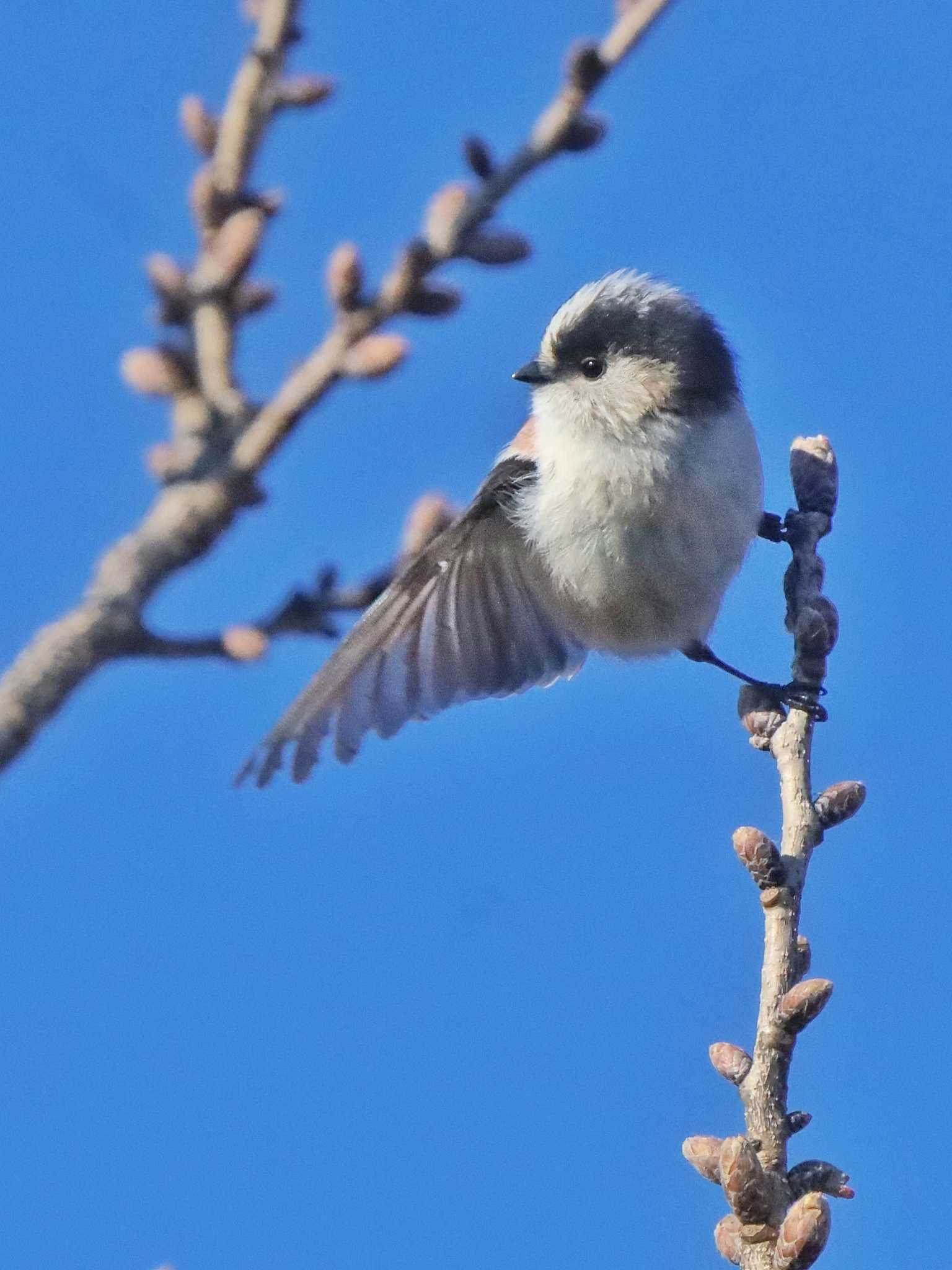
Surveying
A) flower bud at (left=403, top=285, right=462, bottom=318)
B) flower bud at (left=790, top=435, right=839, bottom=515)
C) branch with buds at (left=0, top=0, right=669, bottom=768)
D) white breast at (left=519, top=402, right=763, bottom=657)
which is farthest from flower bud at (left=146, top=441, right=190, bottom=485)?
white breast at (left=519, top=402, right=763, bottom=657)

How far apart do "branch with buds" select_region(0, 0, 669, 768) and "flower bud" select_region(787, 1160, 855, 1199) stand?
86 centimetres

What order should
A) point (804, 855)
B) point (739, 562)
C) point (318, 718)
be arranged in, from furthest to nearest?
point (739, 562) → point (318, 718) → point (804, 855)

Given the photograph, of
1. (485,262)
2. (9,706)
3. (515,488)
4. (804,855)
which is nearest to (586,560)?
(515,488)

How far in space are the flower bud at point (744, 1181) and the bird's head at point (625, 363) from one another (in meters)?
2.09

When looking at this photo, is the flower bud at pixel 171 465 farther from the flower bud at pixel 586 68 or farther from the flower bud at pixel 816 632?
the flower bud at pixel 816 632

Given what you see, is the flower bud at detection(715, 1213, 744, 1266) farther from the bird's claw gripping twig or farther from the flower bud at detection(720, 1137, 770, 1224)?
the bird's claw gripping twig

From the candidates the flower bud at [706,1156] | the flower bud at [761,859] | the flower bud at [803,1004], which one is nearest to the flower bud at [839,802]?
the flower bud at [761,859]

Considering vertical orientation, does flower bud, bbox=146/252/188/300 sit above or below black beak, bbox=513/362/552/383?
below

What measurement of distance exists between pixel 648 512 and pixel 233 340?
7.26 ft

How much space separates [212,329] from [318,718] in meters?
2.11

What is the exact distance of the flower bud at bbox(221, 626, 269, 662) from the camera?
4.18 feet

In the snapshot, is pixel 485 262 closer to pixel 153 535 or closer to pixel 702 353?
pixel 153 535

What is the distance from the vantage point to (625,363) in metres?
3.41

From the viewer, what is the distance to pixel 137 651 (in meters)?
1.07
